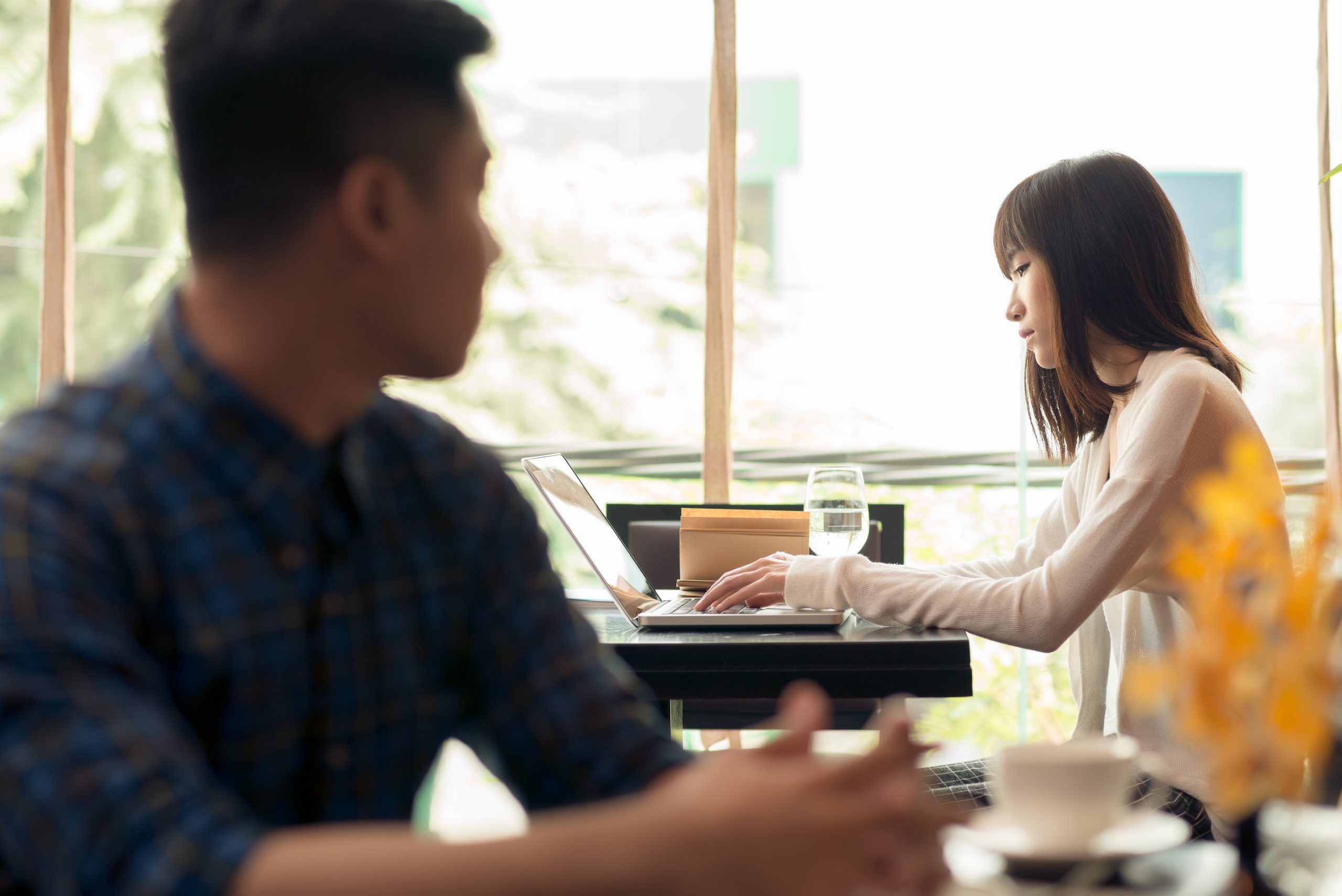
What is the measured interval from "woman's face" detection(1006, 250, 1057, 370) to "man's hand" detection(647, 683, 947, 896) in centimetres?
149

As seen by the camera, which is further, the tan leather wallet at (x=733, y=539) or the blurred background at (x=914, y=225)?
the blurred background at (x=914, y=225)

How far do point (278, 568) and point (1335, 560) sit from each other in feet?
2.06

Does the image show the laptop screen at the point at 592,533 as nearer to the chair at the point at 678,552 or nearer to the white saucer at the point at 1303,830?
the chair at the point at 678,552

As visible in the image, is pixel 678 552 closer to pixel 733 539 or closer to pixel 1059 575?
pixel 733 539

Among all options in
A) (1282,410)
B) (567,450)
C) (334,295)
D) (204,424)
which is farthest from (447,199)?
(1282,410)

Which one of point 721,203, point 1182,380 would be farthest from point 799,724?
point 721,203

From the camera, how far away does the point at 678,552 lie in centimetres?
243

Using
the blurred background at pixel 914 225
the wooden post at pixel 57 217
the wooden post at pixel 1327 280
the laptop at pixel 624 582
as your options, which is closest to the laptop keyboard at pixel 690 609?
the laptop at pixel 624 582

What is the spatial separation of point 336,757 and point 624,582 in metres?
1.02

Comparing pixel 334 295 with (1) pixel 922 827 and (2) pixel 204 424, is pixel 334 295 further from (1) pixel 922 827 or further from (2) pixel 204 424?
(1) pixel 922 827

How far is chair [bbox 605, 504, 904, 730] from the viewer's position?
247cm

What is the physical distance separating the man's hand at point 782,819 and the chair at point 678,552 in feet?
5.77

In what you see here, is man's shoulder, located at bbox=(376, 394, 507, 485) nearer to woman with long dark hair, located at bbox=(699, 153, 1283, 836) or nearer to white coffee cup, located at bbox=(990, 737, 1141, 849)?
white coffee cup, located at bbox=(990, 737, 1141, 849)

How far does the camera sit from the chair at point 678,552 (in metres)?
A: 2.47
